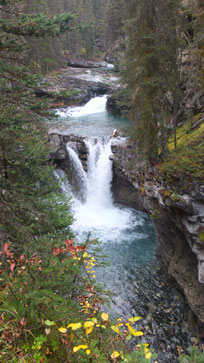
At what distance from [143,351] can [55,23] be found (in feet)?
16.5

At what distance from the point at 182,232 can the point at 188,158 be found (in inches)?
112

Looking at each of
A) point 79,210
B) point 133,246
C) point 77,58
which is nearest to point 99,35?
point 77,58

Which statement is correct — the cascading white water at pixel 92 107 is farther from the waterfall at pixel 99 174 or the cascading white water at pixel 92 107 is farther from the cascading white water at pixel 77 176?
the cascading white water at pixel 77 176

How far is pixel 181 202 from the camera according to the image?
22.6ft

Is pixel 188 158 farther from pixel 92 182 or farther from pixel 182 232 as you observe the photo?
pixel 92 182

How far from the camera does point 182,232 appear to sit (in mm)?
8406

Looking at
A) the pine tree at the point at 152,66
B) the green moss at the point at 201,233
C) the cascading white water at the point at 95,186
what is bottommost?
the cascading white water at the point at 95,186

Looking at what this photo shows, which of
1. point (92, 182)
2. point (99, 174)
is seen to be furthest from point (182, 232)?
point (92, 182)

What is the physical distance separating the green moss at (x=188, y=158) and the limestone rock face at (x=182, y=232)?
0.38 meters

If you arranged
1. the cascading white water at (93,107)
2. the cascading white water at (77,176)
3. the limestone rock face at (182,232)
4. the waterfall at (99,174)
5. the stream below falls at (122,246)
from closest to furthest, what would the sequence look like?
the limestone rock face at (182,232), the stream below falls at (122,246), the cascading white water at (77,176), the waterfall at (99,174), the cascading white water at (93,107)

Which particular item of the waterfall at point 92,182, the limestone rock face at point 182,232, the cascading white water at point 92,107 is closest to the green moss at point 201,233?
the limestone rock face at point 182,232

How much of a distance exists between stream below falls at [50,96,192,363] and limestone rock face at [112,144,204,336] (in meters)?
0.82

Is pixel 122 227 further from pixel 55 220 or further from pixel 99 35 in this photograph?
pixel 99 35

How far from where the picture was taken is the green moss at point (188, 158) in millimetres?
6762
